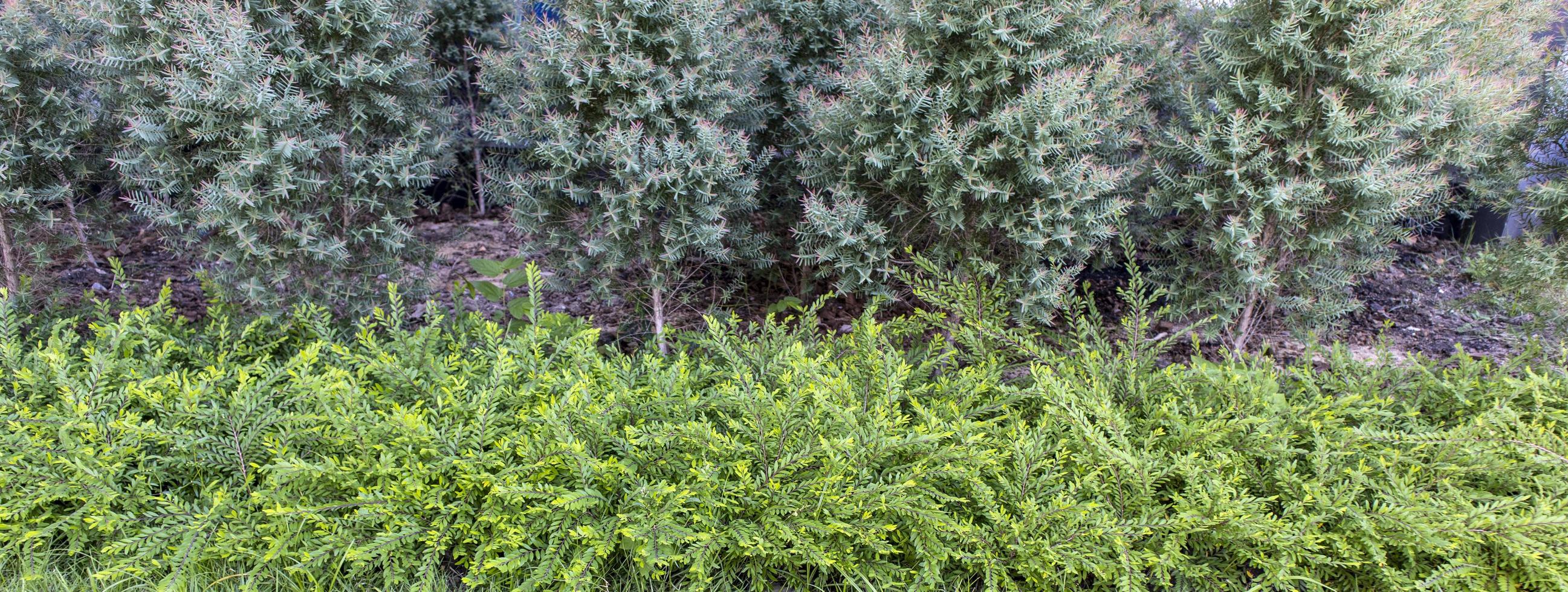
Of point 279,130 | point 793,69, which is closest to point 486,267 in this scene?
point 279,130

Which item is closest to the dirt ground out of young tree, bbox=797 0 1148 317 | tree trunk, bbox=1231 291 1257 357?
tree trunk, bbox=1231 291 1257 357

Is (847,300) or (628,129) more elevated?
(628,129)

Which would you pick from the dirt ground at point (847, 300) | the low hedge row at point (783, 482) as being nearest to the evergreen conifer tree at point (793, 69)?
the dirt ground at point (847, 300)

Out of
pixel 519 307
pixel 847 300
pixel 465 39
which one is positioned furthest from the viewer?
pixel 465 39

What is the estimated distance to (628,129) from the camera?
3244mm

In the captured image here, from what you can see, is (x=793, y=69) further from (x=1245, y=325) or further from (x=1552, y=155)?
(x=1552, y=155)

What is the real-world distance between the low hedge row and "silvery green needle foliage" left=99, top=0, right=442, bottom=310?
0.77 metres

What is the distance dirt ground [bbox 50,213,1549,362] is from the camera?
3.94 m

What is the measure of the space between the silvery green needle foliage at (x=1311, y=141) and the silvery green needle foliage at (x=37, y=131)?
4566 mm

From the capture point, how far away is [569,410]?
231cm

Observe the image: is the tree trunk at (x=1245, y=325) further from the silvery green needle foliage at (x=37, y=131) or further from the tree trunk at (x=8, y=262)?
the tree trunk at (x=8, y=262)

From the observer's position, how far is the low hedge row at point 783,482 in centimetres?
212

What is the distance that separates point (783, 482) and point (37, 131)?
353 centimetres

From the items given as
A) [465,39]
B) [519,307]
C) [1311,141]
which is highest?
[465,39]
